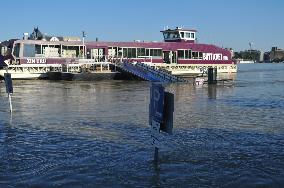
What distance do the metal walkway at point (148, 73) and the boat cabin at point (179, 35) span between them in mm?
14192

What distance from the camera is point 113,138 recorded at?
12.1 meters

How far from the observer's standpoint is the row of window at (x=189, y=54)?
2356 inches

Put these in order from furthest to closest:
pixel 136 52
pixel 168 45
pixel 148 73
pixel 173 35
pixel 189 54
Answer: pixel 173 35, pixel 189 54, pixel 168 45, pixel 136 52, pixel 148 73

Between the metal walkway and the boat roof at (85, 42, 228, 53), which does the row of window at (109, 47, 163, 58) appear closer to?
the boat roof at (85, 42, 228, 53)

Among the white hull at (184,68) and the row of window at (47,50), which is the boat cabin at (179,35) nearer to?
the white hull at (184,68)

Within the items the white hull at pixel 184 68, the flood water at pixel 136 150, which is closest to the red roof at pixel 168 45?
the white hull at pixel 184 68

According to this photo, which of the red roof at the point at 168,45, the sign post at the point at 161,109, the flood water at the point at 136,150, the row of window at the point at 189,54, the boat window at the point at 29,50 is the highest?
the red roof at the point at 168,45

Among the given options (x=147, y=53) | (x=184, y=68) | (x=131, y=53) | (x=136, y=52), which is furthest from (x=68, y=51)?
(x=184, y=68)

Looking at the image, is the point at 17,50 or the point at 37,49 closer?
the point at 17,50

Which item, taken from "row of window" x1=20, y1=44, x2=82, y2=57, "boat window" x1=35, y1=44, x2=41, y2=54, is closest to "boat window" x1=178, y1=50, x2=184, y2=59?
"row of window" x1=20, y1=44, x2=82, y2=57

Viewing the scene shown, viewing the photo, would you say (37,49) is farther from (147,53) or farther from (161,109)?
(161,109)

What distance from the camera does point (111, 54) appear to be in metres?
54.9

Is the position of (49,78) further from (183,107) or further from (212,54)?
(183,107)

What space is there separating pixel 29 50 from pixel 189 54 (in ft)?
69.6
